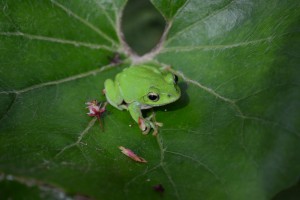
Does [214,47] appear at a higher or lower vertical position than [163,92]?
higher

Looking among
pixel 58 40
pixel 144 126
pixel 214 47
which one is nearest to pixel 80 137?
pixel 144 126

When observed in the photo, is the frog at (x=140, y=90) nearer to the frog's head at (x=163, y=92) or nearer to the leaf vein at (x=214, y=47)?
the frog's head at (x=163, y=92)

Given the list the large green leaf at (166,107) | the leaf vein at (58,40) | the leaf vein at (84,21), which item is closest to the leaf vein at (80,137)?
the large green leaf at (166,107)

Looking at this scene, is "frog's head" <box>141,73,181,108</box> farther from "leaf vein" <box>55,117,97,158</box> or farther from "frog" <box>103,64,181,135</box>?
"leaf vein" <box>55,117,97,158</box>

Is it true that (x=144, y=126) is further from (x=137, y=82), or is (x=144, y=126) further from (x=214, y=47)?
(x=214, y=47)

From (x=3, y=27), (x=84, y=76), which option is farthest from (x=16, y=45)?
(x=84, y=76)

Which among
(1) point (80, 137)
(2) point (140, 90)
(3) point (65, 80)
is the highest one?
(3) point (65, 80)

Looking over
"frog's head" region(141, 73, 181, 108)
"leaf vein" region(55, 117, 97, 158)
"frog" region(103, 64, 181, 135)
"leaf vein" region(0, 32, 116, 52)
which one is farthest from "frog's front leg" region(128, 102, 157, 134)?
"leaf vein" region(0, 32, 116, 52)
